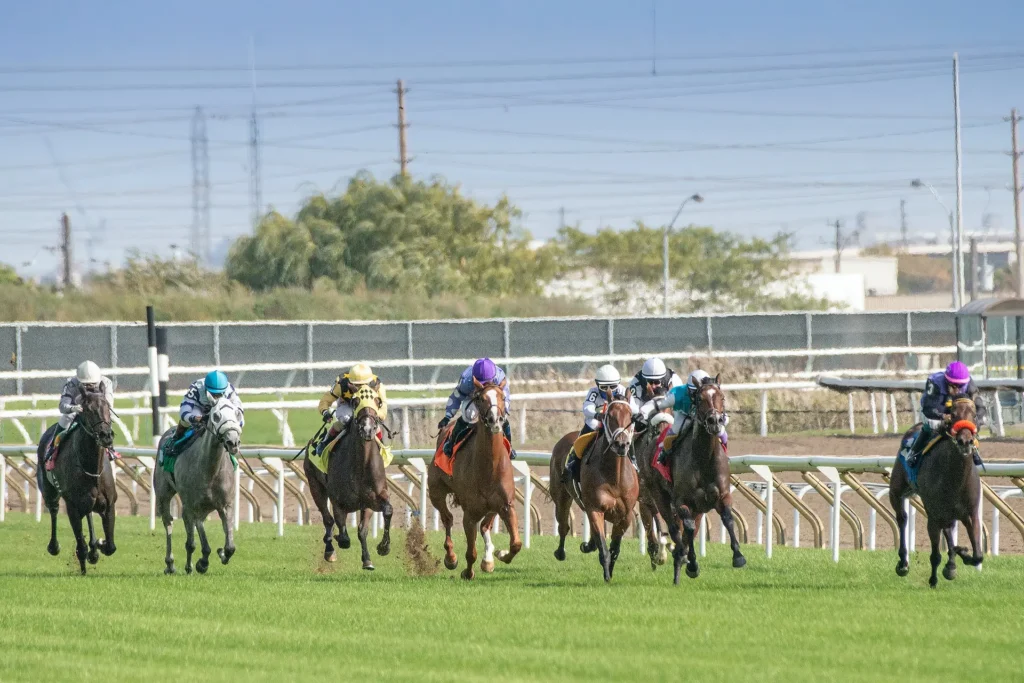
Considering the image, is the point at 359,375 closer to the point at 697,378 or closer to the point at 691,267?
the point at 697,378

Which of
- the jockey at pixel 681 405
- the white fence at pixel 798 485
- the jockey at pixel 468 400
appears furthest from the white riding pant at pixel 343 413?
the jockey at pixel 681 405

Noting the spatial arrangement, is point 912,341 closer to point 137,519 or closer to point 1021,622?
point 137,519

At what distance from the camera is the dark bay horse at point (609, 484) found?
37.9 ft

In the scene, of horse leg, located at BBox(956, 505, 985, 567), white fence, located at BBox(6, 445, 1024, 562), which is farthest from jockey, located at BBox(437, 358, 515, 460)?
horse leg, located at BBox(956, 505, 985, 567)

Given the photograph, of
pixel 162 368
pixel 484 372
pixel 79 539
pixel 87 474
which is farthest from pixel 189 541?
pixel 162 368

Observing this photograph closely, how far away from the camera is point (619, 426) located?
37.7ft

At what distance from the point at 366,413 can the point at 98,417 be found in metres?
1.96

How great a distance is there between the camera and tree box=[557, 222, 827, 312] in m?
64.7

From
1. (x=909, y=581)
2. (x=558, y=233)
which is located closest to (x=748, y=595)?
(x=909, y=581)

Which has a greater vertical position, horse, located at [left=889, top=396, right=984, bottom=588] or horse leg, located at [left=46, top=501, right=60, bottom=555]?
horse, located at [left=889, top=396, right=984, bottom=588]

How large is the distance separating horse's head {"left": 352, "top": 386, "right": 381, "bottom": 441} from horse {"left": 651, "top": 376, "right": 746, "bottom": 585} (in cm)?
242

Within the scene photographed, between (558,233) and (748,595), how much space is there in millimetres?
57986

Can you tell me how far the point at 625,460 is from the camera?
468 inches

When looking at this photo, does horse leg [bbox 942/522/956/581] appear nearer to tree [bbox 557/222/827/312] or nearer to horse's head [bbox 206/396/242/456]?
horse's head [bbox 206/396/242/456]
